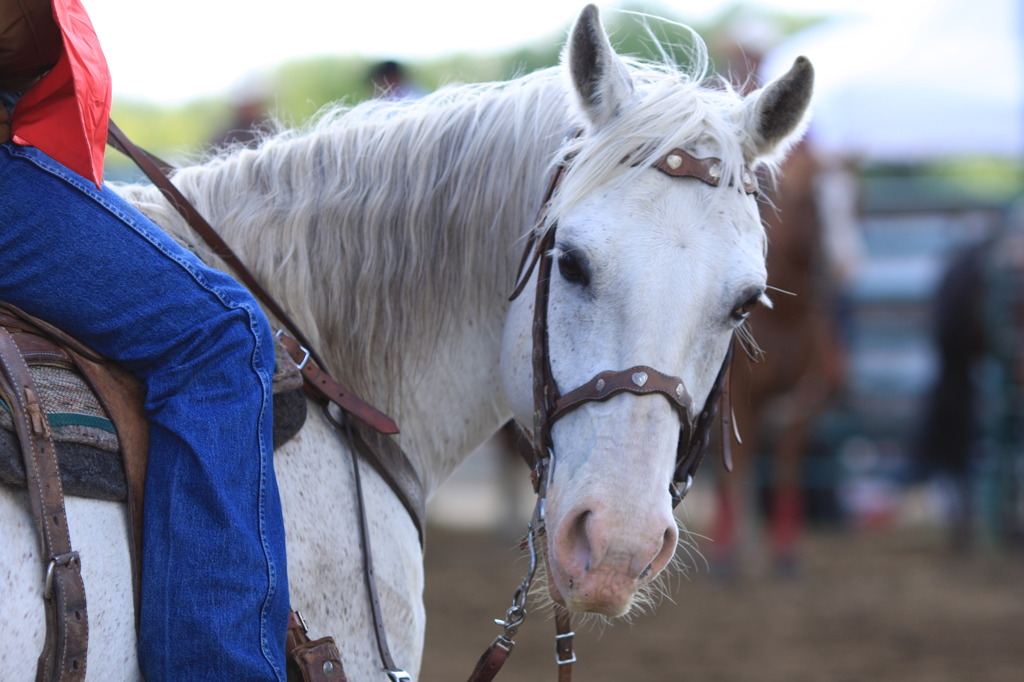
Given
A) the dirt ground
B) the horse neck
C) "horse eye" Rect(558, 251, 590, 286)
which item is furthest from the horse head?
the dirt ground

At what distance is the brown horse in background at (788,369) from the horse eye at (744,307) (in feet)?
17.5

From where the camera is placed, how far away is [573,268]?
76.1 inches

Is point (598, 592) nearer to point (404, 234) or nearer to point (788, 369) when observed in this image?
point (404, 234)

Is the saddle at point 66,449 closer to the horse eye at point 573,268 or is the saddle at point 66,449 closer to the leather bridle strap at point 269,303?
the leather bridle strap at point 269,303

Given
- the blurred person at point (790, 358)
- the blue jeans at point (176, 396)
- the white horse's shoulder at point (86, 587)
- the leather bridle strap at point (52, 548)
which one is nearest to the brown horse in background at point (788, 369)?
the blurred person at point (790, 358)

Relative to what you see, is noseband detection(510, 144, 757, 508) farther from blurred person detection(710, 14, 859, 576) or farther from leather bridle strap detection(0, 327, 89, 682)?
blurred person detection(710, 14, 859, 576)

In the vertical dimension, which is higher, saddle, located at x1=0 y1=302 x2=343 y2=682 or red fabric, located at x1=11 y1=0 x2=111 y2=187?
red fabric, located at x1=11 y1=0 x2=111 y2=187

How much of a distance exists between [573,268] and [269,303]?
64 centimetres

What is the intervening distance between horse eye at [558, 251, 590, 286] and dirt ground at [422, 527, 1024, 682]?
3245 millimetres

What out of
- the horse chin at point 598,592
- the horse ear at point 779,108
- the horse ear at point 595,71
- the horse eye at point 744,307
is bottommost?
the horse chin at point 598,592

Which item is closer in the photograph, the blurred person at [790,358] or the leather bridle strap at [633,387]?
the leather bridle strap at [633,387]

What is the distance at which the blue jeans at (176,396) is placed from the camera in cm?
167

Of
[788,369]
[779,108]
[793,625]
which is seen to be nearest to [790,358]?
[788,369]

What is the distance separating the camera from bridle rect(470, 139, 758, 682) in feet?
6.02
